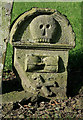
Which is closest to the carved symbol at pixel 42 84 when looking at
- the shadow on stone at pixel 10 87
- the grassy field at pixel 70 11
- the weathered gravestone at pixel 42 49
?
the weathered gravestone at pixel 42 49

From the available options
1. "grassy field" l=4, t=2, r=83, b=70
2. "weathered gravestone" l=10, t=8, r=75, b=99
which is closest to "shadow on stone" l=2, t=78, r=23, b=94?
"weathered gravestone" l=10, t=8, r=75, b=99

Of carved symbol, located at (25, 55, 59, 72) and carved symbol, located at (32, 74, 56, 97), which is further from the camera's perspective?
carved symbol, located at (32, 74, 56, 97)

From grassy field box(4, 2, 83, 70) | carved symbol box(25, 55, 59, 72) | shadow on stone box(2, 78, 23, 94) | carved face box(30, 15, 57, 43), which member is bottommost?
shadow on stone box(2, 78, 23, 94)

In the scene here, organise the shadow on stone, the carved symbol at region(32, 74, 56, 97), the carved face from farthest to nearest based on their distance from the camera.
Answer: the shadow on stone
the carved symbol at region(32, 74, 56, 97)
the carved face

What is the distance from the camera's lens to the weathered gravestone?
353 cm

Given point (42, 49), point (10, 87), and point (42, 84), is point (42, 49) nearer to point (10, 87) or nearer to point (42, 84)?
point (42, 84)

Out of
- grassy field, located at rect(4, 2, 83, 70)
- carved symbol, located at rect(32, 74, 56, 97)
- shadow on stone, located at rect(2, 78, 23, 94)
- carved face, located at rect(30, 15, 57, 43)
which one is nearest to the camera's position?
carved face, located at rect(30, 15, 57, 43)

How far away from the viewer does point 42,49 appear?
369 cm

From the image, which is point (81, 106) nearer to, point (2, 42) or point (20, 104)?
point (20, 104)

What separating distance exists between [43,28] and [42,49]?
1.18 ft

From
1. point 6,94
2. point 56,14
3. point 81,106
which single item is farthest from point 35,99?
point 56,14

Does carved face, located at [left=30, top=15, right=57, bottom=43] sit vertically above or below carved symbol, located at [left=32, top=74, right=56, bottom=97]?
above

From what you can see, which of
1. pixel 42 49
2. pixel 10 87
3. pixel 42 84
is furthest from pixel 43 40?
pixel 10 87

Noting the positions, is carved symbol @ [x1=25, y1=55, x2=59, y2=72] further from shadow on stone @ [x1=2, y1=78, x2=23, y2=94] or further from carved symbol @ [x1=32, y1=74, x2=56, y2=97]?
shadow on stone @ [x1=2, y1=78, x2=23, y2=94]
